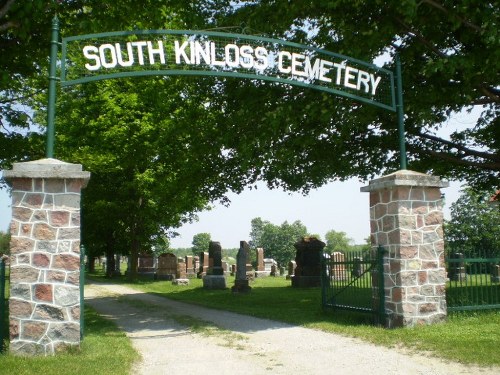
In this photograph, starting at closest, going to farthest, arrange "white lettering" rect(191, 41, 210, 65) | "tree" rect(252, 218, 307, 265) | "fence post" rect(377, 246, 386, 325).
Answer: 1. "white lettering" rect(191, 41, 210, 65)
2. "fence post" rect(377, 246, 386, 325)
3. "tree" rect(252, 218, 307, 265)

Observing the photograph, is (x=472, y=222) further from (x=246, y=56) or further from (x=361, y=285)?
(x=246, y=56)

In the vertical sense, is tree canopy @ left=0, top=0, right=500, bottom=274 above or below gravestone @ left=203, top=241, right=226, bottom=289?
above

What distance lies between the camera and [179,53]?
8914 mm

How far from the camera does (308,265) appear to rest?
23406 mm

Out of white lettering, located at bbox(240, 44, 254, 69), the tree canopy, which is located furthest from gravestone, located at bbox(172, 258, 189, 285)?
white lettering, located at bbox(240, 44, 254, 69)

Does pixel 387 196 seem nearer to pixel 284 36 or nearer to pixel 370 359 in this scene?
pixel 370 359

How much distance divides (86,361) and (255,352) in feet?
7.81

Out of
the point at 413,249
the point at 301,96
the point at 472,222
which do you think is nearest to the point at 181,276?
the point at 301,96

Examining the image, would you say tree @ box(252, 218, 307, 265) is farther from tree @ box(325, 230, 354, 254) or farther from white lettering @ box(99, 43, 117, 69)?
white lettering @ box(99, 43, 117, 69)

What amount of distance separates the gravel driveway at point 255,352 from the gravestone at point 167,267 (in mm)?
19781

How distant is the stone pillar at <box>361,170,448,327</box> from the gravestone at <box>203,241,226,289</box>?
1417cm

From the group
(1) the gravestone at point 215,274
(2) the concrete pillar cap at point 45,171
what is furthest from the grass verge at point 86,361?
(1) the gravestone at point 215,274

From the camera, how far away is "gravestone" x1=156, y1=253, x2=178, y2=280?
104 ft

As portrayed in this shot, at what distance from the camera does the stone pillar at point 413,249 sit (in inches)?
369
